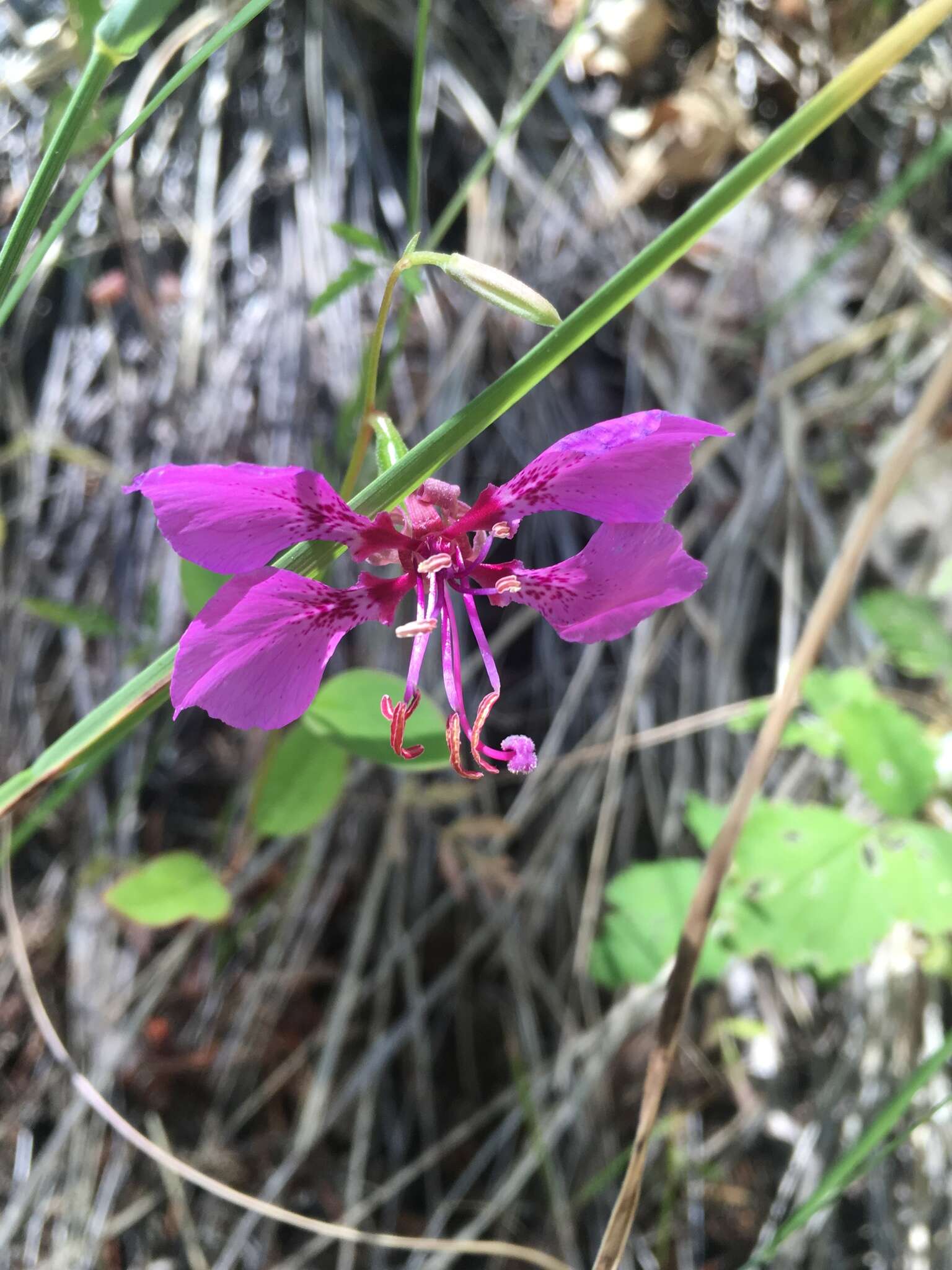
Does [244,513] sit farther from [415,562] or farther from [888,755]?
[888,755]

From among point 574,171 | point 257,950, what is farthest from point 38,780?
point 574,171

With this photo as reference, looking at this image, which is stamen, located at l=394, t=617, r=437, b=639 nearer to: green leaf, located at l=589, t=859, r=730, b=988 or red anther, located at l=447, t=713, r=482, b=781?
red anther, located at l=447, t=713, r=482, b=781

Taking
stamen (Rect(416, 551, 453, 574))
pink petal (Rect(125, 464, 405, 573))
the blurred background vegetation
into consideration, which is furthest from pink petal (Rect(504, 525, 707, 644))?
the blurred background vegetation

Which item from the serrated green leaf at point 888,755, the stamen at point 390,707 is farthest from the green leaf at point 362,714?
the serrated green leaf at point 888,755

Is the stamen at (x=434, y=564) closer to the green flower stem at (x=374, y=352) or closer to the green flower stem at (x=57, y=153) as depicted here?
the green flower stem at (x=374, y=352)

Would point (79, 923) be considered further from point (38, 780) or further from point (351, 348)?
point (351, 348)
